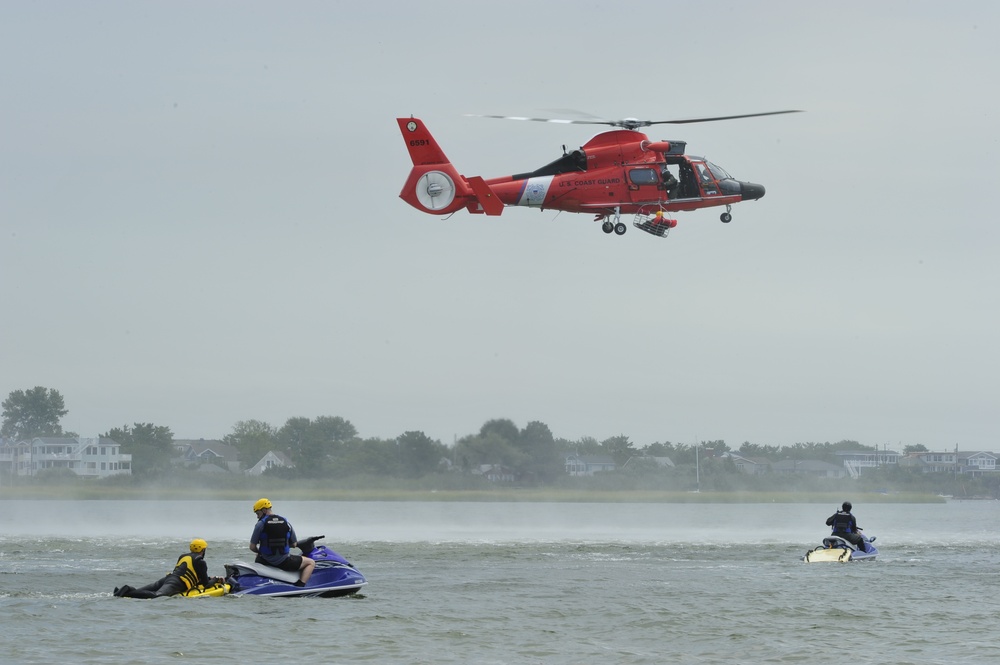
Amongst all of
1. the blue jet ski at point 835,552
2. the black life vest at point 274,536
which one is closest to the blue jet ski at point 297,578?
the black life vest at point 274,536

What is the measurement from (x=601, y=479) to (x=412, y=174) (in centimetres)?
Answer: 5056

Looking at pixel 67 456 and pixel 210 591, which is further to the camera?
pixel 67 456

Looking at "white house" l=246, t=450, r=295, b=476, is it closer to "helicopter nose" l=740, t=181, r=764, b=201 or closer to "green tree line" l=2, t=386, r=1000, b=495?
"green tree line" l=2, t=386, r=1000, b=495

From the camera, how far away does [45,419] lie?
104 meters

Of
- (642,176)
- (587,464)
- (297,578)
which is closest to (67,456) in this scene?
(587,464)

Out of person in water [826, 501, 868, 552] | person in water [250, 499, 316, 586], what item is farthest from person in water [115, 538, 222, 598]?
person in water [826, 501, 868, 552]

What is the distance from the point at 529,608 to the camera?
31266mm

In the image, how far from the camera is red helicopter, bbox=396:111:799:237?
1603 inches

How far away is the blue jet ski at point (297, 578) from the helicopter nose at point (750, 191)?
18361mm

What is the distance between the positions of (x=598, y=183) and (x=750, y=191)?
201 inches

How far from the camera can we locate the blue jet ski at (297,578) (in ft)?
98.4

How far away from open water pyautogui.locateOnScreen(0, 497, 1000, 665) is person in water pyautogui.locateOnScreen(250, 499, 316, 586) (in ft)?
2.87

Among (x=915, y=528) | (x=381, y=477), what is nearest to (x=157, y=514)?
(x=381, y=477)

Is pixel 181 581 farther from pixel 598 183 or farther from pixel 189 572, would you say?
pixel 598 183
